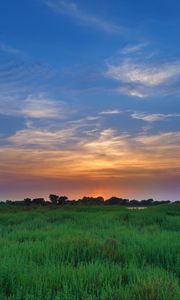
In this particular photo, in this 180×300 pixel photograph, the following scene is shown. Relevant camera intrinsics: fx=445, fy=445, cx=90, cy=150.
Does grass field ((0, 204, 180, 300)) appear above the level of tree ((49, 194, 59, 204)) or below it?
below

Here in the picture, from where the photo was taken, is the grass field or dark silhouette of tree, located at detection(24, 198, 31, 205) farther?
dark silhouette of tree, located at detection(24, 198, 31, 205)

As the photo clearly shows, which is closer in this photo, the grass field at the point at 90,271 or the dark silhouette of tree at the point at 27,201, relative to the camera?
the grass field at the point at 90,271

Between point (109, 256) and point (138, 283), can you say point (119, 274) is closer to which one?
point (138, 283)

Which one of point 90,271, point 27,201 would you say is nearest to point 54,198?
point 27,201

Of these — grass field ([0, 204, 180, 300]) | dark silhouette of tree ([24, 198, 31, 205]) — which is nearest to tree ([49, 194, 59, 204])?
dark silhouette of tree ([24, 198, 31, 205])

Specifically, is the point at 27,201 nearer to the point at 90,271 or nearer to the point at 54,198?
the point at 54,198

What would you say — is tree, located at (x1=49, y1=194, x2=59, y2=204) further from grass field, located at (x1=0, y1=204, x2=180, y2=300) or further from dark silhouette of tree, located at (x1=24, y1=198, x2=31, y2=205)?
grass field, located at (x1=0, y1=204, x2=180, y2=300)

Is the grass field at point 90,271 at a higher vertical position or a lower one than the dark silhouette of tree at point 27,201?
lower

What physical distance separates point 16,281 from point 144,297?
6.23ft

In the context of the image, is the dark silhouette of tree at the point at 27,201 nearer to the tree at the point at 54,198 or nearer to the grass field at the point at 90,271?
the tree at the point at 54,198

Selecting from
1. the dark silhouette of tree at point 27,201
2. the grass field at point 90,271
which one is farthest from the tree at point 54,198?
the grass field at point 90,271

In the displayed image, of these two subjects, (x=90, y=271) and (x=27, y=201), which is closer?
(x=90, y=271)

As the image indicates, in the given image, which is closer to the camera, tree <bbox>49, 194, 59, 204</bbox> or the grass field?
the grass field

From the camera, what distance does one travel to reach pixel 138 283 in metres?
5.69
